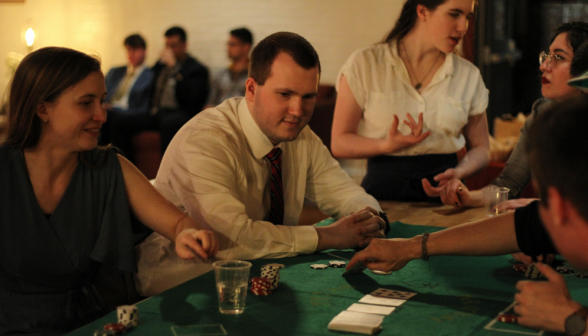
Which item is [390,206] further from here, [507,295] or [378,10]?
[378,10]

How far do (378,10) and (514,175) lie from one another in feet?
15.4

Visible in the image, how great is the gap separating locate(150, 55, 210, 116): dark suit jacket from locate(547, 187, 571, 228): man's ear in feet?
20.9

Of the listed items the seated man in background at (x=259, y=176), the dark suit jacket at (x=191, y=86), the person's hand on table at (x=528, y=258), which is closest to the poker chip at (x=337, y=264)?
the seated man in background at (x=259, y=176)

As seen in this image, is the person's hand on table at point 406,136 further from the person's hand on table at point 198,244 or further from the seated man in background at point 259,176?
the person's hand on table at point 198,244

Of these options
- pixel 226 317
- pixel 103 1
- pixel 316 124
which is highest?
pixel 103 1

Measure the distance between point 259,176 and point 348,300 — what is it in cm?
87

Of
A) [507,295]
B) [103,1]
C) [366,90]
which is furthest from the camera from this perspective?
[103,1]

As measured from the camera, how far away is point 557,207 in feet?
3.76

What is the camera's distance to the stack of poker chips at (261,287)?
62.9 inches

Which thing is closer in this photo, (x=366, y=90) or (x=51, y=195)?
(x=51, y=195)

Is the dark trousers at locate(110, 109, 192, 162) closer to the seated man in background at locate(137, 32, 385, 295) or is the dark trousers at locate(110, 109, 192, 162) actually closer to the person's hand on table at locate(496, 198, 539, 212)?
the seated man in background at locate(137, 32, 385, 295)

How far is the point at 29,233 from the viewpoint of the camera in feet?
6.07

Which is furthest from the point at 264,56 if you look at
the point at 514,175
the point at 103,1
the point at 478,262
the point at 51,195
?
the point at 103,1

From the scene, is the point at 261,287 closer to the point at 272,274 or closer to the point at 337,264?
the point at 272,274
